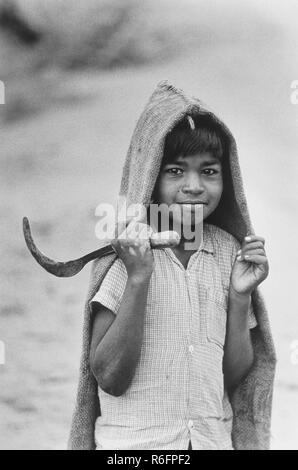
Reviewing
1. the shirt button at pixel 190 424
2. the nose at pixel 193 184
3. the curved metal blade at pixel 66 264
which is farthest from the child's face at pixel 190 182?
the shirt button at pixel 190 424

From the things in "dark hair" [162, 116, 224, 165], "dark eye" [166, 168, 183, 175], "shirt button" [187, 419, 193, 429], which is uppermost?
"dark hair" [162, 116, 224, 165]

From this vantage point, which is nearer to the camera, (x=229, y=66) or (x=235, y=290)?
(x=235, y=290)

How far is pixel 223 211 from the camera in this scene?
1.35m

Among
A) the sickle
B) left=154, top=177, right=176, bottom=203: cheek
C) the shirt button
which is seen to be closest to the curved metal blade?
the sickle

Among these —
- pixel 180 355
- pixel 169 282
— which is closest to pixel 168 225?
pixel 169 282

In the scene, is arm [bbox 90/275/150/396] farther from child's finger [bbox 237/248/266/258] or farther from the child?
child's finger [bbox 237/248/266/258]

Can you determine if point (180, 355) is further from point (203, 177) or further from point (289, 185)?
point (289, 185)

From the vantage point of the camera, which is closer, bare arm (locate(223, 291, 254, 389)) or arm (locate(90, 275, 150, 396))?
arm (locate(90, 275, 150, 396))

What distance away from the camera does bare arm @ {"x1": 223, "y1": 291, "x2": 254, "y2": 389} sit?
1261 mm

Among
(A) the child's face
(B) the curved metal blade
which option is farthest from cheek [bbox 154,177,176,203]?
(B) the curved metal blade

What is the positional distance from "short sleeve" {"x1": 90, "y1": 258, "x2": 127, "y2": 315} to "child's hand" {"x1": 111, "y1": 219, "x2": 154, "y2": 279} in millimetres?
55

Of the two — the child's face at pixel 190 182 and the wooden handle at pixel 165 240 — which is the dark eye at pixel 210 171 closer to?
the child's face at pixel 190 182

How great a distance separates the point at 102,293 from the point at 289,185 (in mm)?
610

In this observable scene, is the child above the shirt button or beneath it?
above
